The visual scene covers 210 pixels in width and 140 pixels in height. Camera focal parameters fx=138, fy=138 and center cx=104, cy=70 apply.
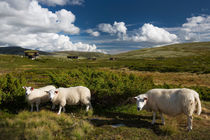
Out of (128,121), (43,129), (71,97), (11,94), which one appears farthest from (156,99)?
(11,94)

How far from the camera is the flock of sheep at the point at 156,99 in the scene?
639cm

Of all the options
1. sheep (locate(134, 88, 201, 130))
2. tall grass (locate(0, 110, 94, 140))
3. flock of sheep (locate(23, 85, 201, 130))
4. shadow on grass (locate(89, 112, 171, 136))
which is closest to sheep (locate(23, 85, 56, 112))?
flock of sheep (locate(23, 85, 201, 130))

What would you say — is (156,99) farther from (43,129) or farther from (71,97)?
(43,129)

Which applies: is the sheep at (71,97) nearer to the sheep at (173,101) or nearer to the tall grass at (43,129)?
the tall grass at (43,129)

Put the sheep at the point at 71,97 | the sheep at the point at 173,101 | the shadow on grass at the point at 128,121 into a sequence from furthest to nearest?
the sheep at the point at 71,97 → the shadow on grass at the point at 128,121 → the sheep at the point at 173,101

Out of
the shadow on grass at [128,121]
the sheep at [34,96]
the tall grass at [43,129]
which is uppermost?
the sheep at [34,96]

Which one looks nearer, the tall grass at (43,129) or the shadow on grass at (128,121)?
the tall grass at (43,129)

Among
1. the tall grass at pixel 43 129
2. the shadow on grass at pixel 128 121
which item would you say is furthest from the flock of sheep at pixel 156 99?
the tall grass at pixel 43 129

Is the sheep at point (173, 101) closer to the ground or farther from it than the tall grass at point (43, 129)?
farther from it

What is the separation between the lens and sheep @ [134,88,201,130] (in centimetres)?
636

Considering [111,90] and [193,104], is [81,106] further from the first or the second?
[193,104]

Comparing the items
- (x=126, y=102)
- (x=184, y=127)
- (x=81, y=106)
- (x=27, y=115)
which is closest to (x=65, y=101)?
(x=81, y=106)

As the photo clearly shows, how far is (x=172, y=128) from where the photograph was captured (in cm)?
631

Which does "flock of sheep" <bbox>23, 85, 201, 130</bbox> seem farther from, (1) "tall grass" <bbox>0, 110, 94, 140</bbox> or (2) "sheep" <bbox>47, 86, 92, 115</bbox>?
(1) "tall grass" <bbox>0, 110, 94, 140</bbox>
